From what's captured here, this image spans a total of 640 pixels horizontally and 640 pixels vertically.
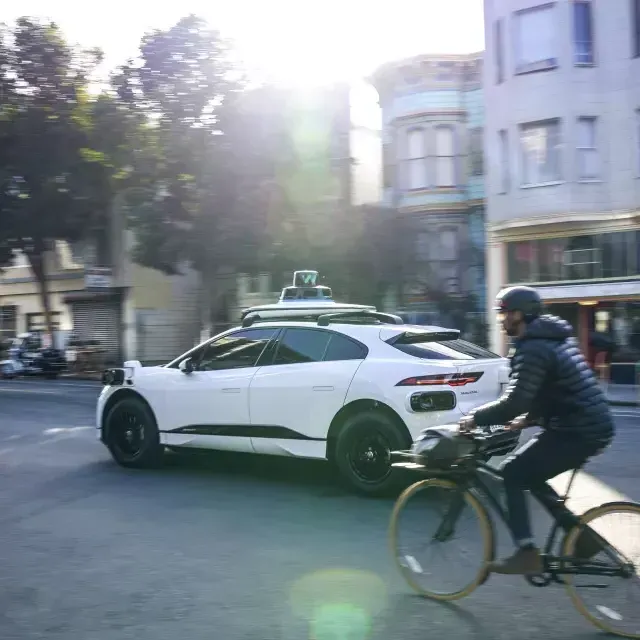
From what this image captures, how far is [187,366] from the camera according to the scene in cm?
920

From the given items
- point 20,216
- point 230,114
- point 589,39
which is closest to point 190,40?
point 230,114

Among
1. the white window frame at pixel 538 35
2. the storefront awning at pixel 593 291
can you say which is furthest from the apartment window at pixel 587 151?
the storefront awning at pixel 593 291

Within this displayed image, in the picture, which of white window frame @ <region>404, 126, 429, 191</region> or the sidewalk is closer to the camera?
the sidewalk

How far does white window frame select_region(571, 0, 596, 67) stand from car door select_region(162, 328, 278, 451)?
1785 centimetres

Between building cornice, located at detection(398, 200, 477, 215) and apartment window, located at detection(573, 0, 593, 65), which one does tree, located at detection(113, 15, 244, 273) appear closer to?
building cornice, located at detection(398, 200, 477, 215)

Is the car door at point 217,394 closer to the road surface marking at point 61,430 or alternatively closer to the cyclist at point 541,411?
the road surface marking at point 61,430

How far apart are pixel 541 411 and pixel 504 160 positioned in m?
21.1

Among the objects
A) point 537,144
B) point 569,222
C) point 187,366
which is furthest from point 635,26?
point 187,366

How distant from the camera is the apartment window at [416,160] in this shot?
3002cm

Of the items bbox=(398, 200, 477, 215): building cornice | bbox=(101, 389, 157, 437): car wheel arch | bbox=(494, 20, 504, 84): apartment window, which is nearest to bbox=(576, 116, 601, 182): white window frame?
bbox=(494, 20, 504, 84): apartment window

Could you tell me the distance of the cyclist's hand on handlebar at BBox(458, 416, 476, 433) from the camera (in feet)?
15.8

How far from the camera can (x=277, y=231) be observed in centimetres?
2661

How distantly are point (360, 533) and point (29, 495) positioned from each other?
10.8ft

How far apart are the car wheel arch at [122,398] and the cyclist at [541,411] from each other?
211 inches
